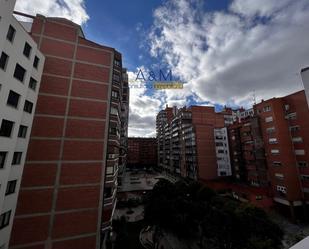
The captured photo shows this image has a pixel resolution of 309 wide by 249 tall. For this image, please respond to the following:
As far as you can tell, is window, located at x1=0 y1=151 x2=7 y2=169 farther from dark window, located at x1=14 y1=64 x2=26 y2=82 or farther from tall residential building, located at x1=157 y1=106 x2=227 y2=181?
tall residential building, located at x1=157 y1=106 x2=227 y2=181

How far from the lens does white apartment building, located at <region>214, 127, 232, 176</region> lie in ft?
164

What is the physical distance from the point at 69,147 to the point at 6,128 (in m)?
6.18

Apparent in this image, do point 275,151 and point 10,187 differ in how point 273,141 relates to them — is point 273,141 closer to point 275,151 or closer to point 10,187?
point 275,151

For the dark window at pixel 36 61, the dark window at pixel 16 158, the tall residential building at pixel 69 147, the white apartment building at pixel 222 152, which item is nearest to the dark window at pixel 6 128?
the dark window at pixel 16 158

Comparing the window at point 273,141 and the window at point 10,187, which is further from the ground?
the window at point 273,141

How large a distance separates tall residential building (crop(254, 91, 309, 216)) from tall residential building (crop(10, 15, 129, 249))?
32.8 m

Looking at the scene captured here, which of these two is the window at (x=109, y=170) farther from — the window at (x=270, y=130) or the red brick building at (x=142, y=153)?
the red brick building at (x=142, y=153)

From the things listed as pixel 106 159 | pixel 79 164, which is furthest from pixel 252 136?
pixel 79 164

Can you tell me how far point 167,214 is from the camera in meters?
20.9

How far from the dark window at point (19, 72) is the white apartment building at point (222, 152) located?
50.7 meters

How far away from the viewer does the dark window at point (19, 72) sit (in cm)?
1462

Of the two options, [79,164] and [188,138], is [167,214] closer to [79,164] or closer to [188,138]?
[79,164]

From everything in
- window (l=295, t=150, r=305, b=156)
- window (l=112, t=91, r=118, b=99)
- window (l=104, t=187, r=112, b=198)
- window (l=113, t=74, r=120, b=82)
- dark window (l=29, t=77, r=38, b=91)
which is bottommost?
window (l=104, t=187, r=112, b=198)

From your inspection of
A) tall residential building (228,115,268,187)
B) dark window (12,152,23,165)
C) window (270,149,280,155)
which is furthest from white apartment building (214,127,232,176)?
dark window (12,152,23,165)
